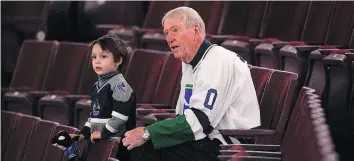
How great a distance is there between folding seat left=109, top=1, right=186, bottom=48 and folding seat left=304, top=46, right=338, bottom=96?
1.21 feet

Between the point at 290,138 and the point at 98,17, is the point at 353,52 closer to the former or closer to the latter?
the point at 290,138

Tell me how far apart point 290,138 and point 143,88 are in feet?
1.33

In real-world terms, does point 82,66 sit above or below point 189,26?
below

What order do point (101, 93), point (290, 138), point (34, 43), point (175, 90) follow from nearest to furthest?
point (290, 138), point (101, 93), point (175, 90), point (34, 43)

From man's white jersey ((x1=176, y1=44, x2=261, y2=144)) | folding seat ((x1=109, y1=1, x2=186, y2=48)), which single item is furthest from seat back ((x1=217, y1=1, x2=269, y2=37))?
man's white jersey ((x1=176, y1=44, x2=261, y2=144))

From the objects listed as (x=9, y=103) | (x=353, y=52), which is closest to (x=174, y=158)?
(x=353, y=52)

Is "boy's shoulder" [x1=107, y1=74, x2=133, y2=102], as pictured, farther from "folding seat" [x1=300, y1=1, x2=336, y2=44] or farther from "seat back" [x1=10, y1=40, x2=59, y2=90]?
"seat back" [x1=10, y1=40, x2=59, y2=90]

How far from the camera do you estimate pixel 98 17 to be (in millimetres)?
1433

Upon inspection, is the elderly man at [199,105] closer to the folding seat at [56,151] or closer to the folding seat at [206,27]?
the folding seat at [56,151]

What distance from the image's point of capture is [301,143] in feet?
1.84

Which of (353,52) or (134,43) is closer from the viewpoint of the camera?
(353,52)

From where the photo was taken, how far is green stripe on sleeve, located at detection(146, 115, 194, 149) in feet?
2.27

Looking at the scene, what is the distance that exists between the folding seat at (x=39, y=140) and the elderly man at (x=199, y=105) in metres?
0.22

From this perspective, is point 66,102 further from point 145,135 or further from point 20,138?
point 145,135
